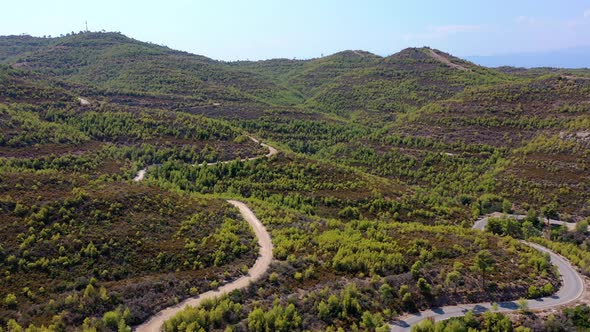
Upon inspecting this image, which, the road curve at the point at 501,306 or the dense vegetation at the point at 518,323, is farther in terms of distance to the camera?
the road curve at the point at 501,306

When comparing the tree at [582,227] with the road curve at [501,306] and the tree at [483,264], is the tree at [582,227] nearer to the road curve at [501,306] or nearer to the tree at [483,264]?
the road curve at [501,306]

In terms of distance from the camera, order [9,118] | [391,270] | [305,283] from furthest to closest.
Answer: [9,118]
[391,270]
[305,283]

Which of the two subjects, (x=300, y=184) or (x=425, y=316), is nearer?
(x=425, y=316)

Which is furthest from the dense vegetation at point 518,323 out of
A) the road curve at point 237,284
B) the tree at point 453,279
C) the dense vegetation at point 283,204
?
the road curve at point 237,284

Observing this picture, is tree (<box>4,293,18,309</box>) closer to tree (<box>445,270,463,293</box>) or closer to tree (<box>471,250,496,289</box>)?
tree (<box>445,270,463,293</box>)

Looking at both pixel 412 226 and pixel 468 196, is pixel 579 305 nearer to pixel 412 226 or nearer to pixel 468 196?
pixel 412 226

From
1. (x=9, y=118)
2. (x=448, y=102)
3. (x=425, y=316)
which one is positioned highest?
(x=448, y=102)

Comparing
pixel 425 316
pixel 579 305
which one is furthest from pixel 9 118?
pixel 579 305
